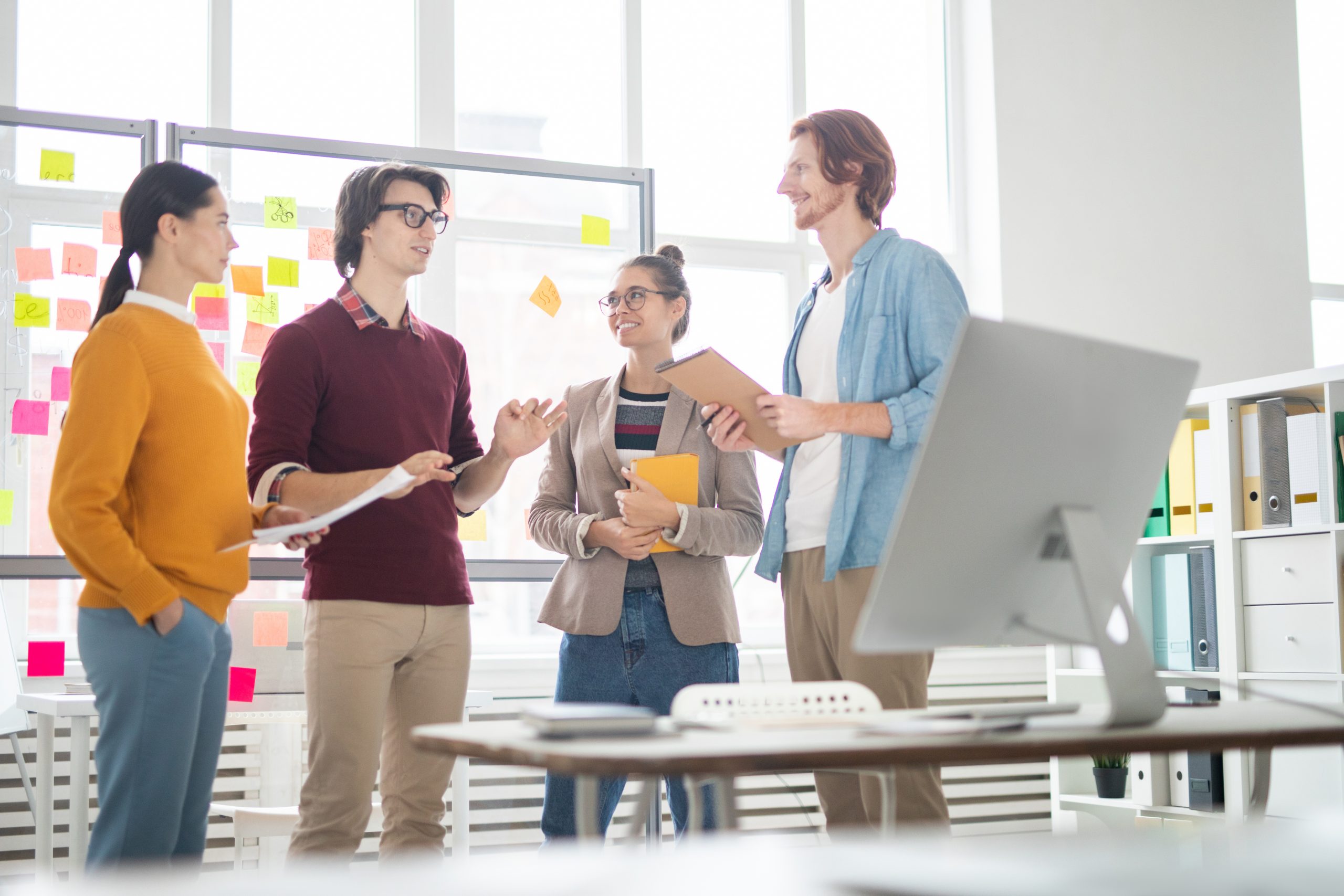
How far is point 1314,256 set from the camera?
4.83 m

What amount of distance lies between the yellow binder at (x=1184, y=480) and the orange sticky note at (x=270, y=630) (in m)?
2.47

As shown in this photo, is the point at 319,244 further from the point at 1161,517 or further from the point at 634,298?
the point at 1161,517

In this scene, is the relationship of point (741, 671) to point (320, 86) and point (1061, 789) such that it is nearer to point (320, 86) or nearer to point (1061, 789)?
point (1061, 789)

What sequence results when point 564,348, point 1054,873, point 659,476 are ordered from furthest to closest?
point 564,348
point 659,476
point 1054,873

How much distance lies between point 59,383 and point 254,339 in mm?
460

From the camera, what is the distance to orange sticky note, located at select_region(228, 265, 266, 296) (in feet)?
9.70

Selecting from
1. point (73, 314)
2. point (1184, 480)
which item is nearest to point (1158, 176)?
point (1184, 480)

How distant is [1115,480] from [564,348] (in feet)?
7.19

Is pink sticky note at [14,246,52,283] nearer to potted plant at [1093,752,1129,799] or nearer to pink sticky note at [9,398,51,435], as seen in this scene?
pink sticky note at [9,398,51,435]

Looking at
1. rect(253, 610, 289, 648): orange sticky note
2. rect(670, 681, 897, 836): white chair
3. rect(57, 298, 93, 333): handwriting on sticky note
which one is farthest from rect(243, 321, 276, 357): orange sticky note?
rect(670, 681, 897, 836): white chair

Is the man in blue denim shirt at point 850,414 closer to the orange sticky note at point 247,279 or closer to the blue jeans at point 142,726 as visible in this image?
the blue jeans at point 142,726

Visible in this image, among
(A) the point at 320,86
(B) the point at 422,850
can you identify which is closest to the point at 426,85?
(A) the point at 320,86

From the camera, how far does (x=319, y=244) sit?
3045 millimetres

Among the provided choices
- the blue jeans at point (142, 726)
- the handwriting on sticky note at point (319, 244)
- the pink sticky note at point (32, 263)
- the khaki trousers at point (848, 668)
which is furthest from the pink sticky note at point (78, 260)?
the khaki trousers at point (848, 668)
